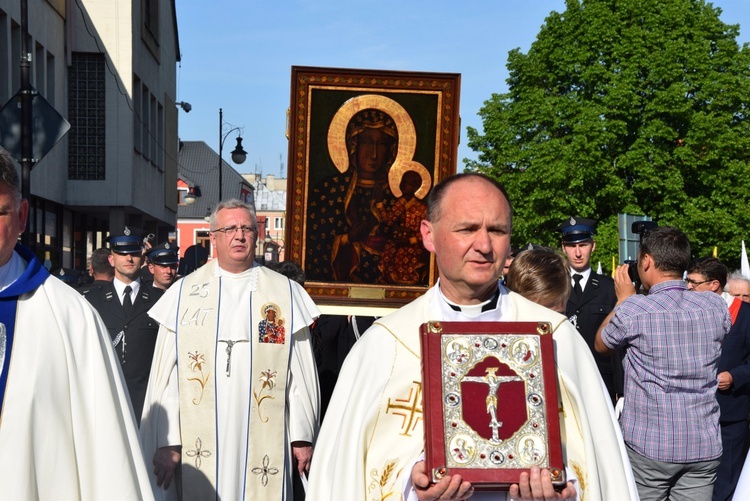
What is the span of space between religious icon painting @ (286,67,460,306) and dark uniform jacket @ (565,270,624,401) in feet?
3.71

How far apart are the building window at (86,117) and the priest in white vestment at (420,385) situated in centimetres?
2528

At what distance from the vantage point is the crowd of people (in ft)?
10.8

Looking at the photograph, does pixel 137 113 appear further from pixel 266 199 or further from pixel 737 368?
pixel 266 199

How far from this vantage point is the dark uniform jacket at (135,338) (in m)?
8.16

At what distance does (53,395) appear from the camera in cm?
329

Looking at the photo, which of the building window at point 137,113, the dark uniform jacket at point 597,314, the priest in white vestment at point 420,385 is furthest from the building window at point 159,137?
the priest in white vestment at point 420,385

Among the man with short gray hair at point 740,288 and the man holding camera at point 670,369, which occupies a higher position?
the man with short gray hair at point 740,288

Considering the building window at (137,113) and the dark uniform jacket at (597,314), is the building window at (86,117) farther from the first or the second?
the dark uniform jacket at (597,314)

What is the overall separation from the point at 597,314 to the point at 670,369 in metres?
1.81

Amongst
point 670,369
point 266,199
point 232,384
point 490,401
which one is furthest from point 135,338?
point 266,199

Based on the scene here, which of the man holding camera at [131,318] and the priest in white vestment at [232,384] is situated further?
the man holding camera at [131,318]

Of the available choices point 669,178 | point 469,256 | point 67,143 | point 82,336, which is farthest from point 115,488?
point 669,178

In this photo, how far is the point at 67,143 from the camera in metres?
27.1

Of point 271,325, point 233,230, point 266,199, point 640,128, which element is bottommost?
point 271,325
